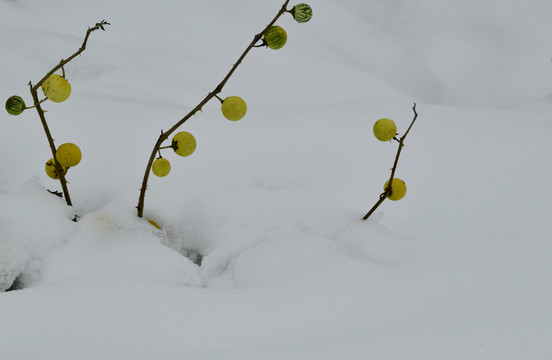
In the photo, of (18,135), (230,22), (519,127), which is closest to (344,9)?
(230,22)

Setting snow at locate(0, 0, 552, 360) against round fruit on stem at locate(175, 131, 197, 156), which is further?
round fruit on stem at locate(175, 131, 197, 156)

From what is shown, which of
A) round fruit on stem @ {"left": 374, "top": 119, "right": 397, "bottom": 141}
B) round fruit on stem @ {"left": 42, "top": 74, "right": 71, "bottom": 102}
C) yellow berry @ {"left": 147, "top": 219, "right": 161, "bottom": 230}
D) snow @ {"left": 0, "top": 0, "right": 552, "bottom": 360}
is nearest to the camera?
snow @ {"left": 0, "top": 0, "right": 552, "bottom": 360}

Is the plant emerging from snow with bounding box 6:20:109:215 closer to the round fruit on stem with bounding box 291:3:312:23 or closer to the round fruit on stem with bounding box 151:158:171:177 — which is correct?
the round fruit on stem with bounding box 151:158:171:177

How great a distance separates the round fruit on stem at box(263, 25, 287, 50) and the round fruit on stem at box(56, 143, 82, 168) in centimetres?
41

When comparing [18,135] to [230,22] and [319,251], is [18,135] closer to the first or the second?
[319,251]

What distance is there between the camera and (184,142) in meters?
0.93

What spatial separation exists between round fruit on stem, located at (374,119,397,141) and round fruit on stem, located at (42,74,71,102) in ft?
1.80

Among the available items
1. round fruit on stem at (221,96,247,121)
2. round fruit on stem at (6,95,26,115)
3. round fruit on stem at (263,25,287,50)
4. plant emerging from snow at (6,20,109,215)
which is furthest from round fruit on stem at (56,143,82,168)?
round fruit on stem at (263,25,287,50)

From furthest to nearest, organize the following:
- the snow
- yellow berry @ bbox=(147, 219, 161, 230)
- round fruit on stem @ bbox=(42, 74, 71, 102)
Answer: yellow berry @ bbox=(147, 219, 161, 230) → round fruit on stem @ bbox=(42, 74, 71, 102) → the snow

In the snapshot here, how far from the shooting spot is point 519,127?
4.58ft

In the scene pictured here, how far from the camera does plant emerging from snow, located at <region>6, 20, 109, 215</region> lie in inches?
33.6

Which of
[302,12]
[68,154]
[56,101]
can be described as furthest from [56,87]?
[302,12]

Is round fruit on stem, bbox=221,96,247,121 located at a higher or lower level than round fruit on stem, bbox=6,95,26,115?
higher

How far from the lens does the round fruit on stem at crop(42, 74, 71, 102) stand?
853 mm
